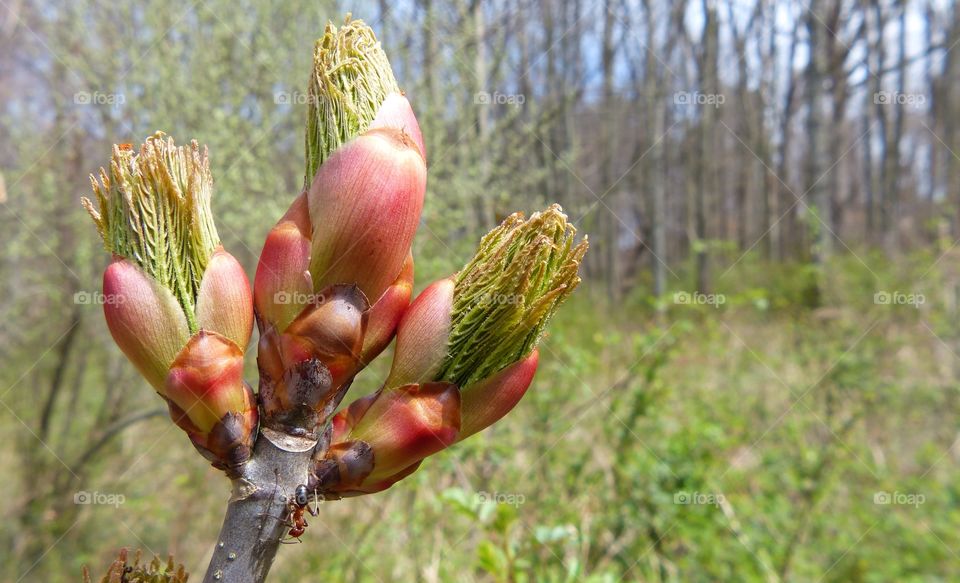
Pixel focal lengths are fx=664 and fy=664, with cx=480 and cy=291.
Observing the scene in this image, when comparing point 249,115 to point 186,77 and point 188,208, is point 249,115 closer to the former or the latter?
point 186,77

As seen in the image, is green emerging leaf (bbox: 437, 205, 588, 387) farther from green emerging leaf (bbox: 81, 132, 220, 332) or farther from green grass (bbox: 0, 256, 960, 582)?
green grass (bbox: 0, 256, 960, 582)

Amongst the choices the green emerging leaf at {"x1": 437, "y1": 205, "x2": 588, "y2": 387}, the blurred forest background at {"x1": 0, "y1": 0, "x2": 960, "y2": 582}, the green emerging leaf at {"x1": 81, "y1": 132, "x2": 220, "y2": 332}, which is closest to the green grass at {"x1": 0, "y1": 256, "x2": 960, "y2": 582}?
the blurred forest background at {"x1": 0, "y1": 0, "x2": 960, "y2": 582}

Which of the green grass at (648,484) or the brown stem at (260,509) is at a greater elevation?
the brown stem at (260,509)

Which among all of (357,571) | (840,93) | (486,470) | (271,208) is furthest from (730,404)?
(840,93)

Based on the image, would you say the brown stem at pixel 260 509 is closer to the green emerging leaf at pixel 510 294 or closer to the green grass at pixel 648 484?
the green emerging leaf at pixel 510 294

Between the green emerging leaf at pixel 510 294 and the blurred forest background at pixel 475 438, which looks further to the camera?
the blurred forest background at pixel 475 438

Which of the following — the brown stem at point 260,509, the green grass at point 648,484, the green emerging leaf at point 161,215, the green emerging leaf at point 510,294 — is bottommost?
the green grass at point 648,484

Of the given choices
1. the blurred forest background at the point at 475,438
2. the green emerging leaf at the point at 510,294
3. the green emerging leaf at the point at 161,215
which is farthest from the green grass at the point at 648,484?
the green emerging leaf at the point at 161,215
